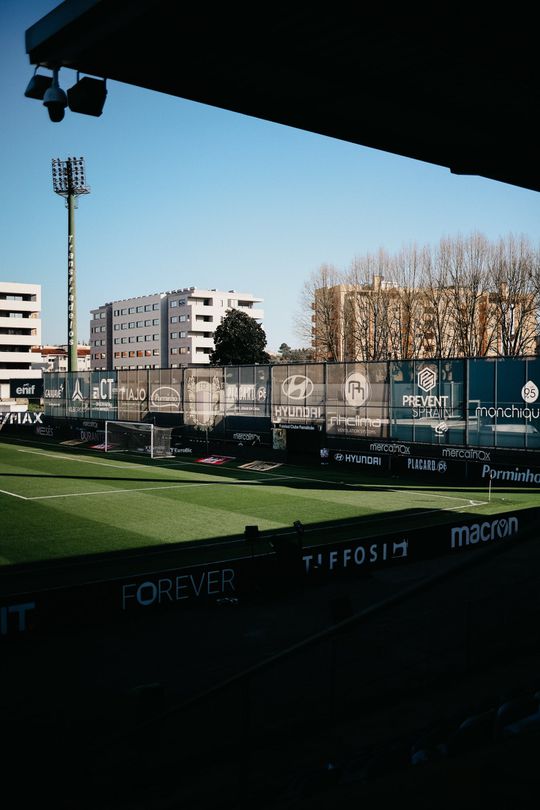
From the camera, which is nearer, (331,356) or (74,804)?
(74,804)

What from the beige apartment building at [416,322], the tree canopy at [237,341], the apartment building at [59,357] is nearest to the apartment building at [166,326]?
the apartment building at [59,357]

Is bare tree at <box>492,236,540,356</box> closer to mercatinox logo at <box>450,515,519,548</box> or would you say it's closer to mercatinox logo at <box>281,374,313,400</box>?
mercatinox logo at <box>281,374,313,400</box>

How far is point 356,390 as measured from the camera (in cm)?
3838

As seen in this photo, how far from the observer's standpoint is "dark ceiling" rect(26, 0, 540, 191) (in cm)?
664

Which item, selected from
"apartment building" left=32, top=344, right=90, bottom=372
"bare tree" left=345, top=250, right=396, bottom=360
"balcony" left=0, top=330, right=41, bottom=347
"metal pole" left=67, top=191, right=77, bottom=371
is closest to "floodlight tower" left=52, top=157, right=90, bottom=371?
"metal pole" left=67, top=191, right=77, bottom=371

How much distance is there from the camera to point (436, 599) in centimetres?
1349

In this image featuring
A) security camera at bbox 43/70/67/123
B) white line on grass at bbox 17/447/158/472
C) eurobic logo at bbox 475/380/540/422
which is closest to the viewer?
security camera at bbox 43/70/67/123

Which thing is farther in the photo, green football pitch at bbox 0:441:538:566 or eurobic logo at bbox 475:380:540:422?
eurobic logo at bbox 475:380:540:422

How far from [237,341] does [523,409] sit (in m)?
49.9

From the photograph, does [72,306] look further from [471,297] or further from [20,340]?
[20,340]

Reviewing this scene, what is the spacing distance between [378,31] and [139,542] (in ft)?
50.5

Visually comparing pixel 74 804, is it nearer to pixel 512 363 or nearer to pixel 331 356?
pixel 512 363

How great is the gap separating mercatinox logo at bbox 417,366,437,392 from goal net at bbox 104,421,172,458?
15.4 m

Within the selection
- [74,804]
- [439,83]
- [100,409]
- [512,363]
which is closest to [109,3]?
[439,83]
